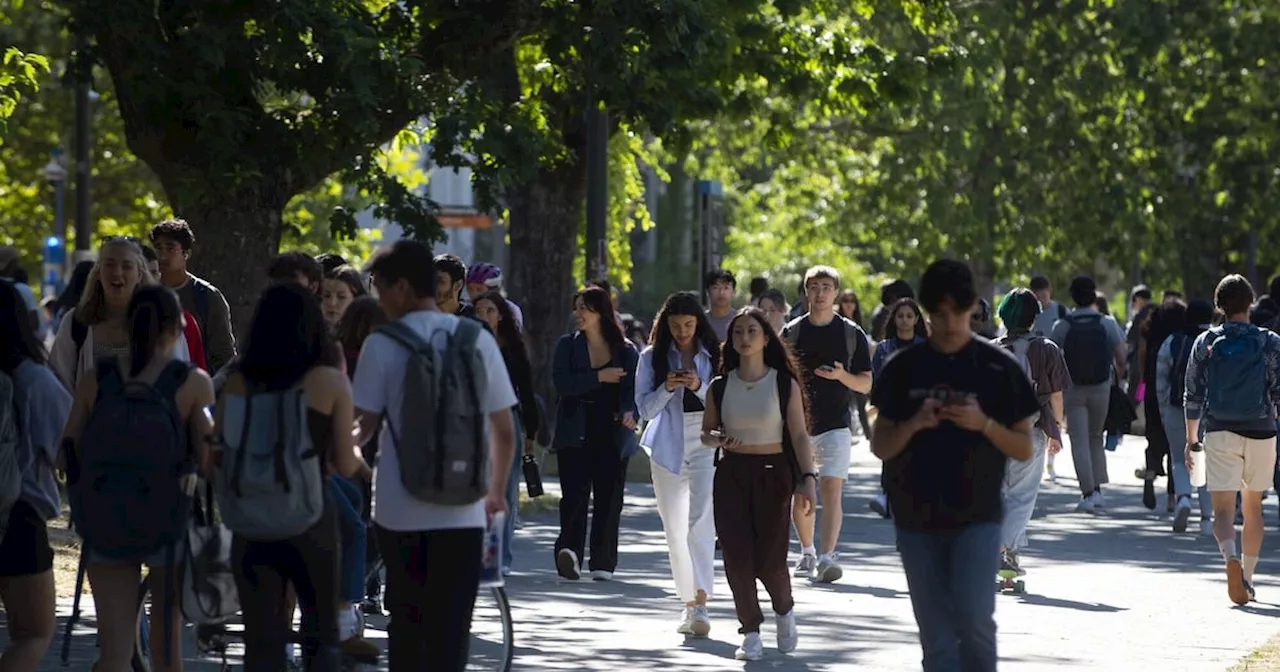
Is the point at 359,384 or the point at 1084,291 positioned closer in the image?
the point at 359,384

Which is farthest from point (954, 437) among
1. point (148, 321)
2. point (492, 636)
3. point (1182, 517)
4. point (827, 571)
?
point (1182, 517)

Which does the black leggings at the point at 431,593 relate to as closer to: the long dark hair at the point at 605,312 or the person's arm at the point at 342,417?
the person's arm at the point at 342,417

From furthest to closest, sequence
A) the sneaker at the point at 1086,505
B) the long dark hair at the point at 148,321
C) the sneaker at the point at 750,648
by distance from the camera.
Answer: the sneaker at the point at 1086,505, the sneaker at the point at 750,648, the long dark hair at the point at 148,321

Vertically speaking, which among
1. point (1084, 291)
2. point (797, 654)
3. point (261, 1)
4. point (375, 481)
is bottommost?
point (797, 654)

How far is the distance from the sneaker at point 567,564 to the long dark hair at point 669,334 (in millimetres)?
1948

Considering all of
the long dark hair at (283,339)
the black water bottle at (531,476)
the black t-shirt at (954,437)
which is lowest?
the black water bottle at (531,476)

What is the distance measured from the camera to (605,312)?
1405 centimetres

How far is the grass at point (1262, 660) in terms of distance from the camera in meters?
10.1

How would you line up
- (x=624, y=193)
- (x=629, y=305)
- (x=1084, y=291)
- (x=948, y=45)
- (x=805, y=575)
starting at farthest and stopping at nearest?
(x=629, y=305) < (x=624, y=193) < (x=948, y=45) < (x=1084, y=291) < (x=805, y=575)

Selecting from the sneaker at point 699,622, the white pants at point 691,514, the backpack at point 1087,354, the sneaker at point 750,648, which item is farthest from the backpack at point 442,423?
the backpack at point 1087,354

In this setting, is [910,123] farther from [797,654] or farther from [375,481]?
[375,481]

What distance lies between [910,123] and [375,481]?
3167 centimetres

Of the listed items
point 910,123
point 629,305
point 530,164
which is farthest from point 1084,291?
point 910,123

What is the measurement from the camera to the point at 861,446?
102 feet
